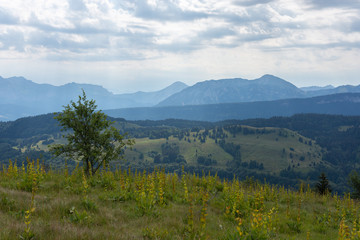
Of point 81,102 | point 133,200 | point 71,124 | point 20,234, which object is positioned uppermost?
point 81,102

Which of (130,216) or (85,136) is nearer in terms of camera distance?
(130,216)

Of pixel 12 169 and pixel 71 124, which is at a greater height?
pixel 71 124

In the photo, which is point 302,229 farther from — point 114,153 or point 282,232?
point 114,153

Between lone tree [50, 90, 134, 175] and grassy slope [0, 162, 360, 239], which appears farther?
lone tree [50, 90, 134, 175]

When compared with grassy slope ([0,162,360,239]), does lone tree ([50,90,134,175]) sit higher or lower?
higher

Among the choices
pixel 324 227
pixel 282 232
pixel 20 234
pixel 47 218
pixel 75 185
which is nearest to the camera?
pixel 20 234

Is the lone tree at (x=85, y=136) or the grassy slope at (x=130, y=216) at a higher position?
the lone tree at (x=85, y=136)

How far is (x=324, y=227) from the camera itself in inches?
411

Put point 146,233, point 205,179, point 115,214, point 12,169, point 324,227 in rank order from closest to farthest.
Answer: point 146,233, point 115,214, point 324,227, point 12,169, point 205,179

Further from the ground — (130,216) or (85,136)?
(85,136)

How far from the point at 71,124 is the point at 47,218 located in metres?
13.7

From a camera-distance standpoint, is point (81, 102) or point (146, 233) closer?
point (146, 233)

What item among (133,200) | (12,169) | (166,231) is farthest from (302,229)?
(12,169)

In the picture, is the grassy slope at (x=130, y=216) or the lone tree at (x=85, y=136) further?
the lone tree at (x=85, y=136)
